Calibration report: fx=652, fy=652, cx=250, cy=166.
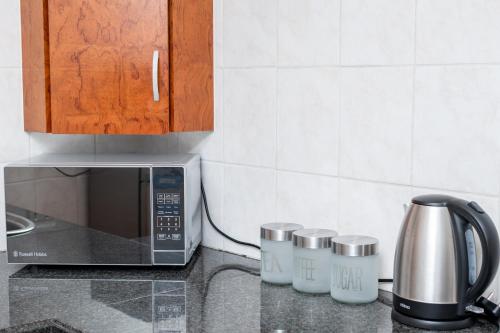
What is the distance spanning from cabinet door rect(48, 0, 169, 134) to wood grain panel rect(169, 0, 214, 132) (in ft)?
0.09

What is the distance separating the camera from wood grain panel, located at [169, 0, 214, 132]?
1772 millimetres

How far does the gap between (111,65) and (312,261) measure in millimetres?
749

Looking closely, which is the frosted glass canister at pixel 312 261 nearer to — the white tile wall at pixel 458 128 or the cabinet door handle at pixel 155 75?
the white tile wall at pixel 458 128

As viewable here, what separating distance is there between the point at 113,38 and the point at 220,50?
0.33 m

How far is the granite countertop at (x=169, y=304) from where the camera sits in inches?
53.2

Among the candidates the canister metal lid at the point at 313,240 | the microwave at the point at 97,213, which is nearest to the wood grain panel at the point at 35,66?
the microwave at the point at 97,213

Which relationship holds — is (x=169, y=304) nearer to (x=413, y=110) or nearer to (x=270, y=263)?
(x=270, y=263)

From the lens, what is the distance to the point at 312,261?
153 cm

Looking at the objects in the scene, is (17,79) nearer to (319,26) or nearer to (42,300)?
(42,300)

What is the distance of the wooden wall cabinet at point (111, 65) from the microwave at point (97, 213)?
4.8 inches

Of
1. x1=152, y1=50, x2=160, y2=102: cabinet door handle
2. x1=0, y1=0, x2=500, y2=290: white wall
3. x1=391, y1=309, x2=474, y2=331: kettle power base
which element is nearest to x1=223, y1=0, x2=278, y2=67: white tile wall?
x1=0, y1=0, x2=500, y2=290: white wall

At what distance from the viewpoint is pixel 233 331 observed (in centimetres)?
132

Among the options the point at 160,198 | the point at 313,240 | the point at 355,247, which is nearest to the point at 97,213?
the point at 160,198

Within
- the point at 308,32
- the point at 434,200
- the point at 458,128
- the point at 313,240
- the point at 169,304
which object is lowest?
the point at 169,304
